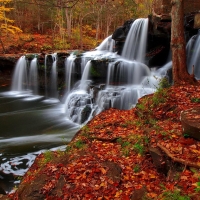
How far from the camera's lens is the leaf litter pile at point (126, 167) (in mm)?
3585

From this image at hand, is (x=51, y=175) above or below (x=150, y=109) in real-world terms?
below

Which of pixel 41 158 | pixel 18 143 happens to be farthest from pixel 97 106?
pixel 41 158

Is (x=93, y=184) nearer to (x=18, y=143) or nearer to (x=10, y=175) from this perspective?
(x=10, y=175)

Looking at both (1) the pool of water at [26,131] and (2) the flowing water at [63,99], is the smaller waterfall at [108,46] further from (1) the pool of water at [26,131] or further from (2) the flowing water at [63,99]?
(1) the pool of water at [26,131]

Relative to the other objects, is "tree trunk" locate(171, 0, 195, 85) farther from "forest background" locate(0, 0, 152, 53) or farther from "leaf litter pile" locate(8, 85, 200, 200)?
"forest background" locate(0, 0, 152, 53)

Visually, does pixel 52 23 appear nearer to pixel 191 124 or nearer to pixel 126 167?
pixel 126 167

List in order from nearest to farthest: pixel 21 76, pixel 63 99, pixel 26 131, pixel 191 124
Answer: pixel 191 124 < pixel 26 131 < pixel 63 99 < pixel 21 76

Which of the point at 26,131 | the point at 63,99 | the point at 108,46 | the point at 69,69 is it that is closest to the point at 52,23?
the point at 108,46

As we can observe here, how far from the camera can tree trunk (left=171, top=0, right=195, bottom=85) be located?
287 inches

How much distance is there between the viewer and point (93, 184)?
4066mm

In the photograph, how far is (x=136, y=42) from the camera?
15188mm

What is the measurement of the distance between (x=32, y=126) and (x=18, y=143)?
6.57ft

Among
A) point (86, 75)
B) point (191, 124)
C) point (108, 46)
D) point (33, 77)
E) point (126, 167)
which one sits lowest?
point (126, 167)

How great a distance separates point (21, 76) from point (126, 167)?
1564 centimetres
